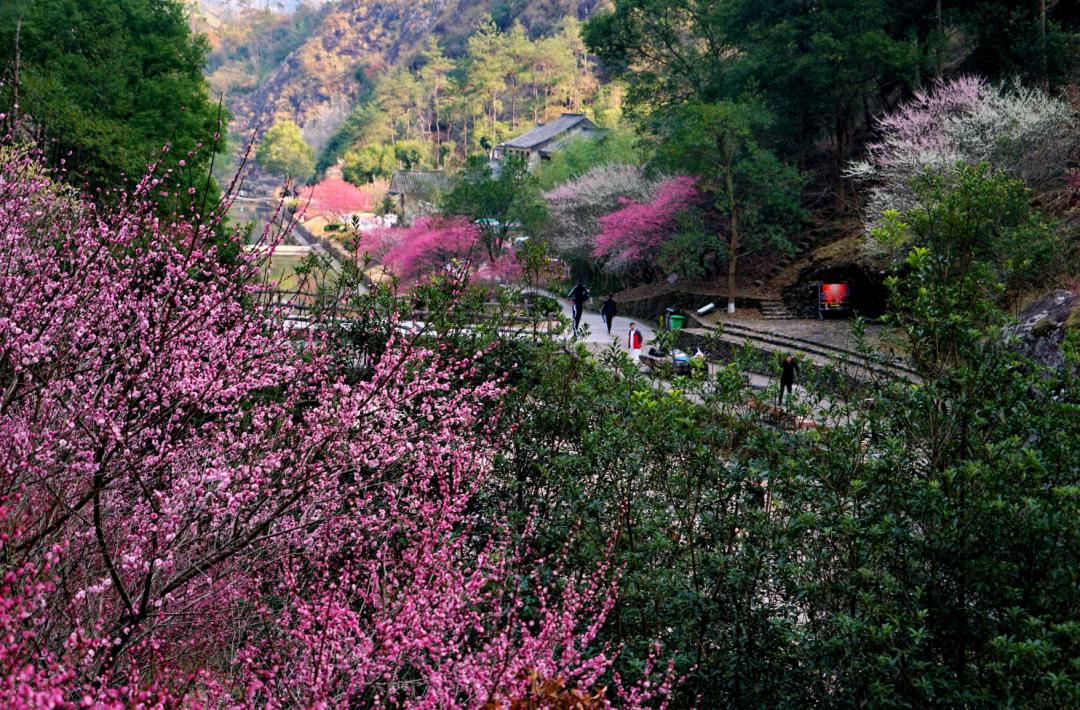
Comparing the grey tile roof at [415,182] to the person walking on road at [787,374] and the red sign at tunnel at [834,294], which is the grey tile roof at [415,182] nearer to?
the red sign at tunnel at [834,294]

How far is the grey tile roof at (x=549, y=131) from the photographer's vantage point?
205 feet

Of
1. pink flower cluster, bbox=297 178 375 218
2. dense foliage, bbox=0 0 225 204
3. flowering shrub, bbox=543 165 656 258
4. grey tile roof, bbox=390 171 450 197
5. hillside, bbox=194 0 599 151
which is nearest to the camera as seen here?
dense foliage, bbox=0 0 225 204

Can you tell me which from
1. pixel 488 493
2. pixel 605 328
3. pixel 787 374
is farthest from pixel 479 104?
pixel 488 493

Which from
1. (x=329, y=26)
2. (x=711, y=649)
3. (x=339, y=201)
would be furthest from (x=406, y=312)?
Result: (x=329, y=26)

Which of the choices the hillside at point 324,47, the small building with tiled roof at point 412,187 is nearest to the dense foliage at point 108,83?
the small building with tiled roof at point 412,187

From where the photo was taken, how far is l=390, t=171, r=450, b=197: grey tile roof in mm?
60341

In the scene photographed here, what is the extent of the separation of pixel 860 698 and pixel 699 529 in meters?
1.60

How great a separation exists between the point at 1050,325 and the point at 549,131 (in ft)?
173

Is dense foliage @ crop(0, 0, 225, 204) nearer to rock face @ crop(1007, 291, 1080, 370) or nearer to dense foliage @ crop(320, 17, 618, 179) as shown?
rock face @ crop(1007, 291, 1080, 370)

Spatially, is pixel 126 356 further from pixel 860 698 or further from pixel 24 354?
pixel 860 698

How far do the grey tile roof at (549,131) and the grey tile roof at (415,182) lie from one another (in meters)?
6.04

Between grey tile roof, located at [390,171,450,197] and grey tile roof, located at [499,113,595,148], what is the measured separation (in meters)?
6.04

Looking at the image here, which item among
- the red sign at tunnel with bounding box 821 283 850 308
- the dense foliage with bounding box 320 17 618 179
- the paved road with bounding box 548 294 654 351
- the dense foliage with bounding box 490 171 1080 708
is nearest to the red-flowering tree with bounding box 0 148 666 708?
the dense foliage with bounding box 490 171 1080 708

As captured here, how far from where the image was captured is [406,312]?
29.3 ft
